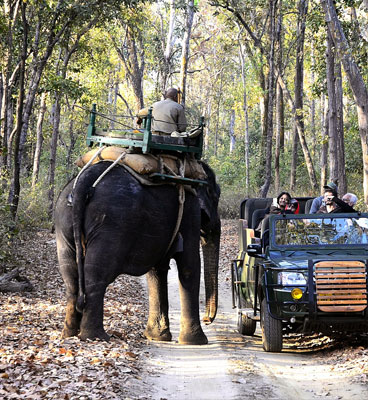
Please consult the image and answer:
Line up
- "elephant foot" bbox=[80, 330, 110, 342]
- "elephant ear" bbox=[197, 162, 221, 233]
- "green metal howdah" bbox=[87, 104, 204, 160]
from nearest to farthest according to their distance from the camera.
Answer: "elephant foot" bbox=[80, 330, 110, 342] < "green metal howdah" bbox=[87, 104, 204, 160] < "elephant ear" bbox=[197, 162, 221, 233]

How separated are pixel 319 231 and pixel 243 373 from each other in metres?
3.11

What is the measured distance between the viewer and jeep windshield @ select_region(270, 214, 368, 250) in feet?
31.8

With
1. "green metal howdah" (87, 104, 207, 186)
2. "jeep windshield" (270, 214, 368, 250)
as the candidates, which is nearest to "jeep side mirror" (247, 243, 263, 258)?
"jeep windshield" (270, 214, 368, 250)

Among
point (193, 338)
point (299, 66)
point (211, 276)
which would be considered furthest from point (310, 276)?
point (299, 66)

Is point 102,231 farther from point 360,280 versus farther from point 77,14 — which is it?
point 77,14

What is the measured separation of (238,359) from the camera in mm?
8188

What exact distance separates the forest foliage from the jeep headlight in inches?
123

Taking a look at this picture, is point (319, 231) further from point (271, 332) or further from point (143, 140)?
point (143, 140)

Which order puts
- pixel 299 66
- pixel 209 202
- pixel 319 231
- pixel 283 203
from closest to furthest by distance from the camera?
pixel 319 231 < pixel 209 202 < pixel 283 203 < pixel 299 66

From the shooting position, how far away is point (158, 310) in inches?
393

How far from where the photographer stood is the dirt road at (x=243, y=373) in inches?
260

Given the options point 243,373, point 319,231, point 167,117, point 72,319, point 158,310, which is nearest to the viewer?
point 243,373

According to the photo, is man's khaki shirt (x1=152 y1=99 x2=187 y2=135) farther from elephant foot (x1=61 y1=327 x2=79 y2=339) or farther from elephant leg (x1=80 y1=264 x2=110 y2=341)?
elephant foot (x1=61 y1=327 x2=79 y2=339)

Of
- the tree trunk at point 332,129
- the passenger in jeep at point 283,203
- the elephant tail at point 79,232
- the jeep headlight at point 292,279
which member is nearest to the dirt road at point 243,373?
the jeep headlight at point 292,279
